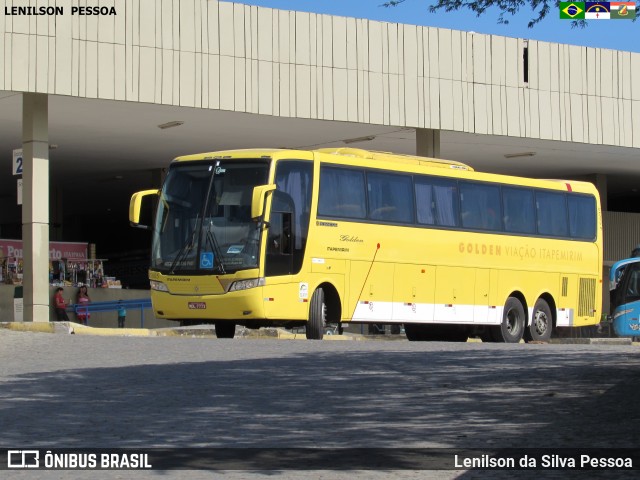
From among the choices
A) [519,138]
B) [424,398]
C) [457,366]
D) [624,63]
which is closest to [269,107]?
[519,138]

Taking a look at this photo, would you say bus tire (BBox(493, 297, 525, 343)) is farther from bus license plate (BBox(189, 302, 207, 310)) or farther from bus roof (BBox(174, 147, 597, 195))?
bus license plate (BBox(189, 302, 207, 310))

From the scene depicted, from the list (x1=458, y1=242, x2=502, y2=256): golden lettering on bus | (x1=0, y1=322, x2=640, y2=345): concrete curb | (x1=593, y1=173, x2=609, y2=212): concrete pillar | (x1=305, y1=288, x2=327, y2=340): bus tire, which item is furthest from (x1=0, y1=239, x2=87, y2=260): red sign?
(x1=593, y1=173, x2=609, y2=212): concrete pillar

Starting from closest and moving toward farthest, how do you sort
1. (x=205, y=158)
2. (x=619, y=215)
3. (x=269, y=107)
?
(x=205, y=158) < (x=269, y=107) < (x=619, y=215)

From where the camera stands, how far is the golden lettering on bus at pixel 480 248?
28509 millimetres

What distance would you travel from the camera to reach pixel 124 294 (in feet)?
137

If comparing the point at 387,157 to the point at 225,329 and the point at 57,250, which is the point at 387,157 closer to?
the point at 225,329

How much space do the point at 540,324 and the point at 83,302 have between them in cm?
1462

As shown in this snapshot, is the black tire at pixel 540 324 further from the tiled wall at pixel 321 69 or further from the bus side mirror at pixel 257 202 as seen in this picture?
the bus side mirror at pixel 257 202

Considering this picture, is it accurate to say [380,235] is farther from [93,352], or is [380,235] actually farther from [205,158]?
[93,352]

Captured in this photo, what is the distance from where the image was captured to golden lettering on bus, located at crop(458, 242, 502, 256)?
28.5m

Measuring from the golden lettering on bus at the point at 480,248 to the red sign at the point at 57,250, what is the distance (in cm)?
1538

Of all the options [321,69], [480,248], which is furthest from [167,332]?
[480,248]

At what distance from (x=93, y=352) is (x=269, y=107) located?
51.1 feet

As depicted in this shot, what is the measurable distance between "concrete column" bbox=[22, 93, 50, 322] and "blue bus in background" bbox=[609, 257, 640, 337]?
1476 centimetres
